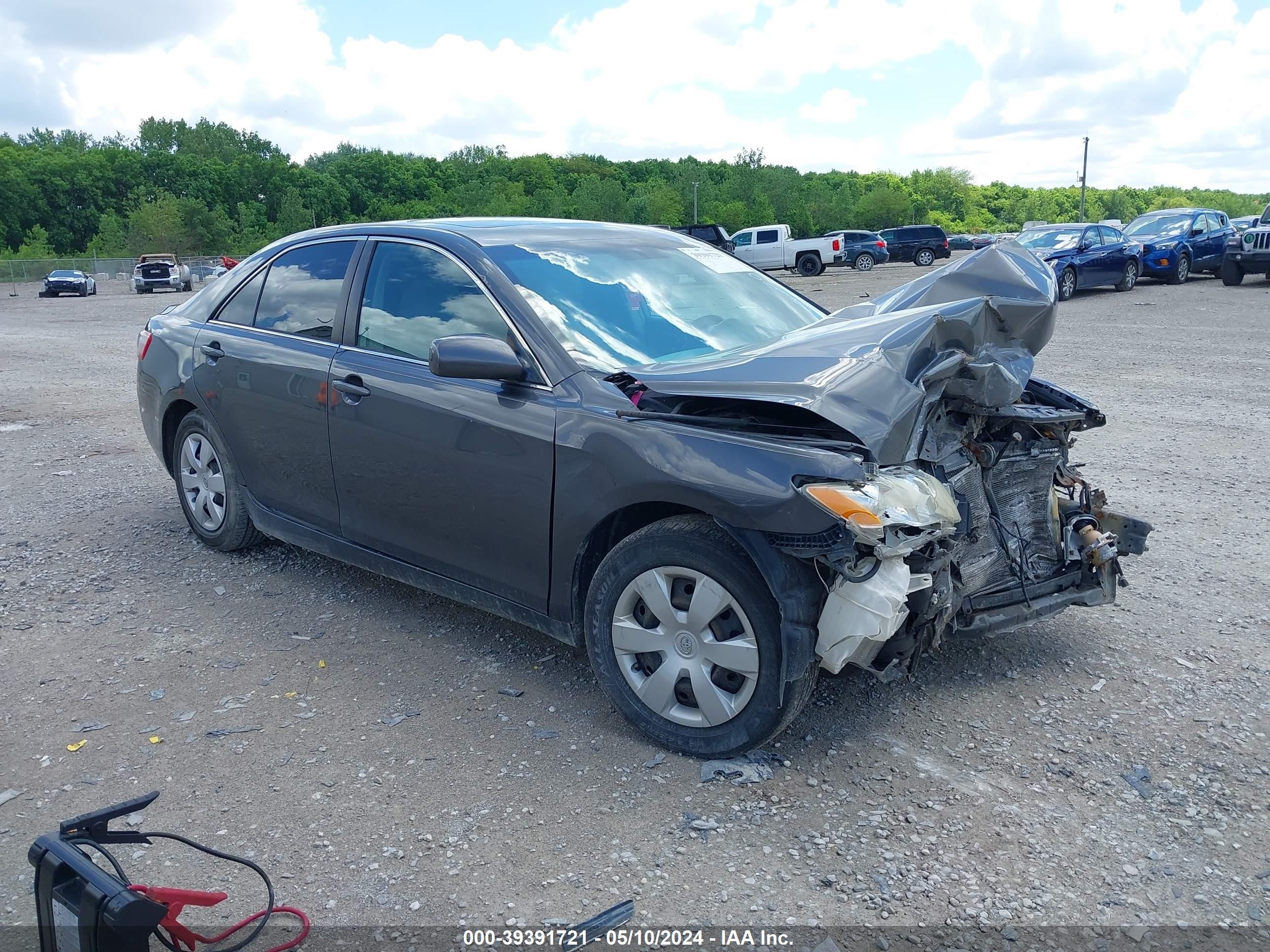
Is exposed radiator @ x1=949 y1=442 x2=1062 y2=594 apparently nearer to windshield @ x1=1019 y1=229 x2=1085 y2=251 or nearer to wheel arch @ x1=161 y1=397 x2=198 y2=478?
wheel arch @ x1=161 y1=397 x2=198 y2=478

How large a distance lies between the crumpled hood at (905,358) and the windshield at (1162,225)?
78.4 feet

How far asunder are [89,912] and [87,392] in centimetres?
1105

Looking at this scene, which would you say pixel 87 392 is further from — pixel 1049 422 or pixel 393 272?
pixel 1049 422

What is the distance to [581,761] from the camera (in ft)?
11.3

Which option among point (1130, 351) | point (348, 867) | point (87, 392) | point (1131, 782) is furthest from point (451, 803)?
point (1130, 351)

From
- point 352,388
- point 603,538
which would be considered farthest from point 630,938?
point 352,388

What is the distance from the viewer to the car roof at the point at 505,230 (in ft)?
14.3

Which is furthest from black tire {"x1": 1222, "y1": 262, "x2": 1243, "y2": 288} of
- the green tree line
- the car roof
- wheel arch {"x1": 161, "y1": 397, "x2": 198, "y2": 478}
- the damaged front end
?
the green tree line

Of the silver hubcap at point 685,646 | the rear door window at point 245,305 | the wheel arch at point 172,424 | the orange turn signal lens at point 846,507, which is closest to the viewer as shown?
the orange turn signal lens at point 846,507

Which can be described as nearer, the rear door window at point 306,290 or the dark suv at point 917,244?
the rear door window at point 306,290

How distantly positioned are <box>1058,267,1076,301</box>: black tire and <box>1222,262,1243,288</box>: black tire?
391cm

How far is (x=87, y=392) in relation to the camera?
467 inches

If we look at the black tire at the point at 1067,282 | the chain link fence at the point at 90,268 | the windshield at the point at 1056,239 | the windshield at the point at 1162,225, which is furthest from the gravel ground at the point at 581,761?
the chain link fence at the point at 90,268

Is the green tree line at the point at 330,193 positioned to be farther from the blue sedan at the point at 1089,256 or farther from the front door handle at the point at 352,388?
the front door handle at the point at 352,388
